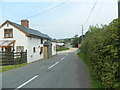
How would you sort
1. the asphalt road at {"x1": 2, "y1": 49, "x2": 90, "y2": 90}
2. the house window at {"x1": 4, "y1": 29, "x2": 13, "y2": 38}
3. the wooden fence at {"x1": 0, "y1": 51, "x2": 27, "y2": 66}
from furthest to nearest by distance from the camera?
the house window at {"x1": 4, "y1": 29, "x2": 13, "y2": 38} < the wooden fence at {"x1": 0, "y1": 51, "x2": 27, "y2": 66} < the asphalt road at {"x1": 2, "y1": 49, "x2": 90, "y2": 90}

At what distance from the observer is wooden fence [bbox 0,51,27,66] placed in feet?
45.4

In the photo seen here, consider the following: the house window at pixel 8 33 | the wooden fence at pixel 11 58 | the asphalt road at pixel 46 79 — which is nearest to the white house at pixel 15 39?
the house window at pixel 8 33

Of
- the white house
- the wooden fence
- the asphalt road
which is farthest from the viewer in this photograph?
the white house

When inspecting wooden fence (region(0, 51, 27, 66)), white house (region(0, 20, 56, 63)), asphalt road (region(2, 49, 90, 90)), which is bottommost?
asphalt road (region(2, 49, 90, 90))

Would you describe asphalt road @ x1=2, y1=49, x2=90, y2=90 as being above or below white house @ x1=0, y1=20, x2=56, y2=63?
below

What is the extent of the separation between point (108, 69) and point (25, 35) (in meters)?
15.5

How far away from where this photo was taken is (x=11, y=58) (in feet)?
48.1

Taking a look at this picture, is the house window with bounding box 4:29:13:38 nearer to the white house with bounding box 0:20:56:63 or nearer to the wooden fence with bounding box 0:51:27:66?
the white house with bounding box 0:20:56:63

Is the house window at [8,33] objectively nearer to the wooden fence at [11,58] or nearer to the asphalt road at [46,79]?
the wooden fence at [11,58]

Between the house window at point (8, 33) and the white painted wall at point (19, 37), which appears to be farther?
the house window at point (8, 33)

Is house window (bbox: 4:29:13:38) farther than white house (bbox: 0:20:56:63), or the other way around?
house window (bbox: 4:29:13:38)

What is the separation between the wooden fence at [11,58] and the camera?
13852mm

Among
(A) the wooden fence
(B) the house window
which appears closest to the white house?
(B) the house window

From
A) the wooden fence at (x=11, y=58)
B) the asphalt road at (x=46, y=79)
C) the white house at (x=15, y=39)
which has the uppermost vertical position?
the white house at (x=15, y=39)
